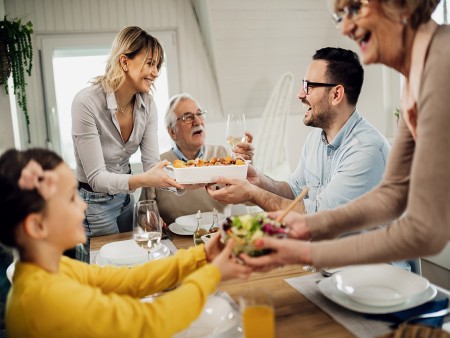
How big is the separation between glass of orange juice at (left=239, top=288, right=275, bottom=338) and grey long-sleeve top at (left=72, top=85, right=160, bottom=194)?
51.3 inches

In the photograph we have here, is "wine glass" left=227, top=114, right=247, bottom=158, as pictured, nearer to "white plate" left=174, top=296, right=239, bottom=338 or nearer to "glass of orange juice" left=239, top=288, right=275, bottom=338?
"white plate" left=174, top=296, right=239, bottom=338

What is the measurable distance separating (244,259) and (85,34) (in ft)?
11.8

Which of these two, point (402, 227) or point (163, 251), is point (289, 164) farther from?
point (402, 227)

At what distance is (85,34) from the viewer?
413 centimetres

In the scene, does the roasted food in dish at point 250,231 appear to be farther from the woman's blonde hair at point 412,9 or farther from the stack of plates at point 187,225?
the stack of plates at point 187,225

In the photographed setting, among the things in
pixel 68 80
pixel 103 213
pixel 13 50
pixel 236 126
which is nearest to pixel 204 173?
pixel 236 126

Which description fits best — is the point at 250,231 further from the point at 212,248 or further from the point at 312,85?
the point at 312,85

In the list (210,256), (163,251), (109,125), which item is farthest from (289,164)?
(210,256)

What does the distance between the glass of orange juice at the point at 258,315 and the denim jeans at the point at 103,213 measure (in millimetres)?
1489

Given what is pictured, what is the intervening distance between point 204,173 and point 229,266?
852 mm

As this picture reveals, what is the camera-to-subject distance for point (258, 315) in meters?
0.99

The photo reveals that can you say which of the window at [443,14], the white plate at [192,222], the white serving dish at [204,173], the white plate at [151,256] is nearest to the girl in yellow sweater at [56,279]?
the white plate at [151,256]

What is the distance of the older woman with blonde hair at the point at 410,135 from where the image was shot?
1.00 metres

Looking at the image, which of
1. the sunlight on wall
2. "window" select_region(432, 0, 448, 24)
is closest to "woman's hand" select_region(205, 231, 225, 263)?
the sunlight on wall
